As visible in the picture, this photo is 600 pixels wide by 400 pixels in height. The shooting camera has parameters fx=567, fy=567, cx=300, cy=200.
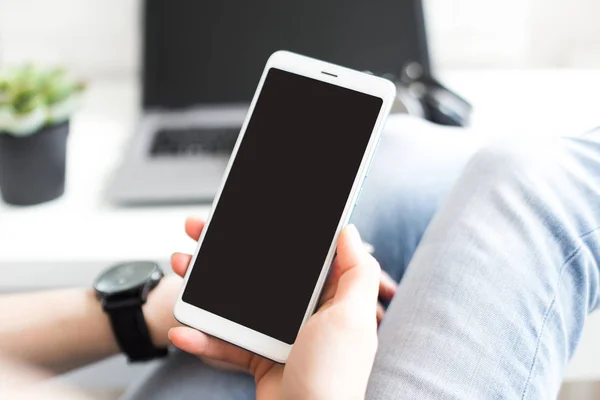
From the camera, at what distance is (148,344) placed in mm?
496

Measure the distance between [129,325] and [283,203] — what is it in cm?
18

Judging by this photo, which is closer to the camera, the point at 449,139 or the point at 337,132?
the point at 337,132

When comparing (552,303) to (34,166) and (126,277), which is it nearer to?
(126,277)

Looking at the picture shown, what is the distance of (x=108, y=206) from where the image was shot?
610mm

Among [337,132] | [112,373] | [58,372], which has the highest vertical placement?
[337,132]

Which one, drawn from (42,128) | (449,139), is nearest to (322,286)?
(449,139)

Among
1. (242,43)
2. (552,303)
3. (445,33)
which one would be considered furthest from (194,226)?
(445,33)

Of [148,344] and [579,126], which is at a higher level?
[579,126]

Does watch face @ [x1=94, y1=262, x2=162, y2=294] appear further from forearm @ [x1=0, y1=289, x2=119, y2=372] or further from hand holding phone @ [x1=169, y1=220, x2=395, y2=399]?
hand holding phone @ [x1=169, y1=220, x2=395, y2=399]

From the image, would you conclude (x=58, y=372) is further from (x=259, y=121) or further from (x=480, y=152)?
(x=480, y=152)

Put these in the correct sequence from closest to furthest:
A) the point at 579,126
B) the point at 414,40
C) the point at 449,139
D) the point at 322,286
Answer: the point at 322,286 < the point at 449,139 < the point at 579,126 < the point at 414,40

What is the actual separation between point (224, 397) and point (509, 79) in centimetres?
66

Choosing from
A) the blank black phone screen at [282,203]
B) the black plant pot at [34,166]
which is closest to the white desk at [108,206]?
the black plant pot at [34,166]

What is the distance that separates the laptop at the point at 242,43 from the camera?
0.80 m
